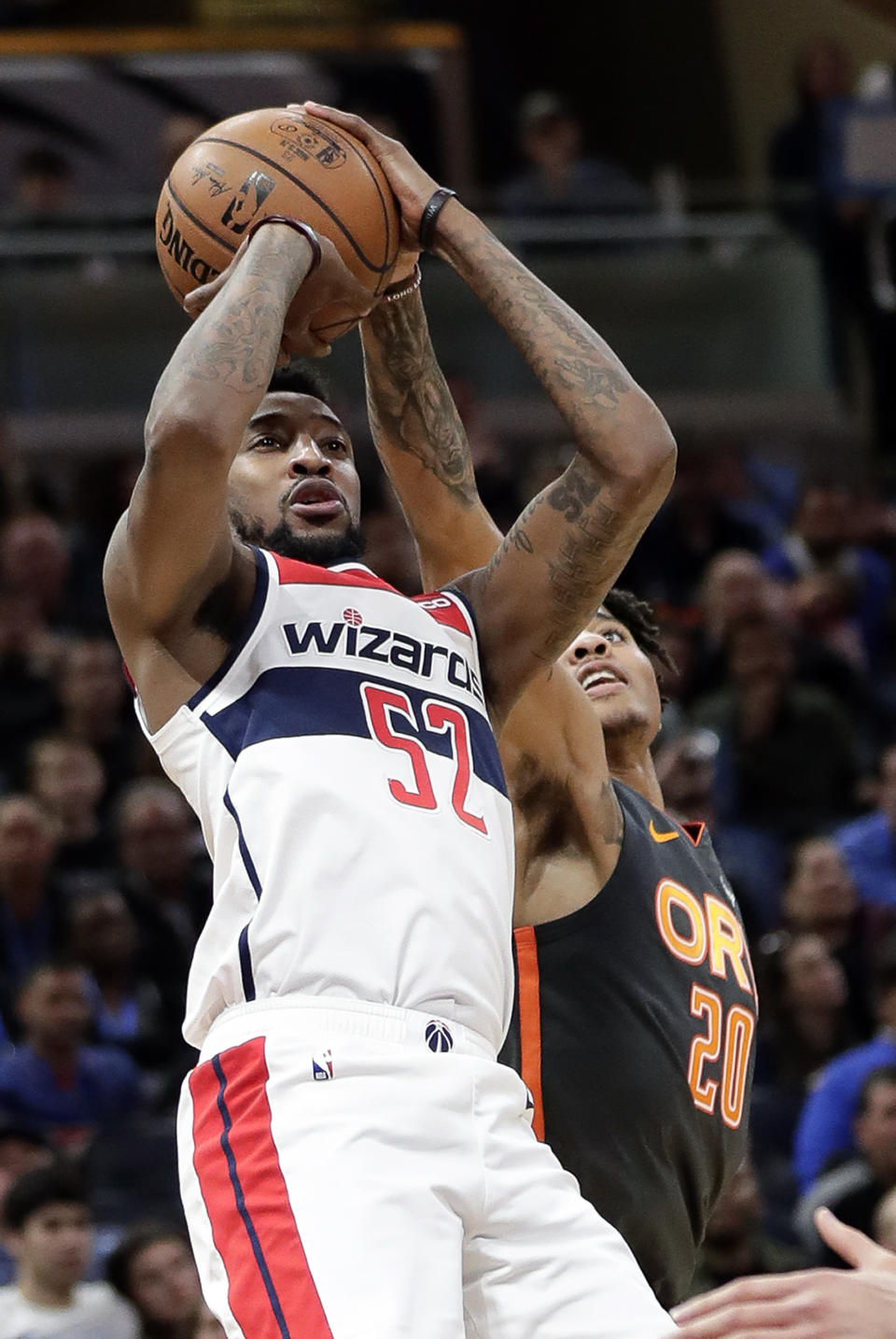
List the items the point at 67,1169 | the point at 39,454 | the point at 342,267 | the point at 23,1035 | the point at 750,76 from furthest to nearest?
the point at 750,76, the point at 39,454, the point at 23,1035, the point at 67,1169, the point at 342,267

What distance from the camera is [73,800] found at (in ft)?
27.1

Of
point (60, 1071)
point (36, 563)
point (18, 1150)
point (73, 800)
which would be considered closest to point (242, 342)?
point (18, 1150)

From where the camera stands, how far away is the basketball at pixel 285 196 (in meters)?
3.53

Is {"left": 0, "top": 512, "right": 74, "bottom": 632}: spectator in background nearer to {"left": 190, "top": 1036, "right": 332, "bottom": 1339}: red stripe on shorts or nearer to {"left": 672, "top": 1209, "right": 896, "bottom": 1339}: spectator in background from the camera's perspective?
{"left": 190, "top": 1036, "right": 332, "bottom": 1339}: red stripe on shorts

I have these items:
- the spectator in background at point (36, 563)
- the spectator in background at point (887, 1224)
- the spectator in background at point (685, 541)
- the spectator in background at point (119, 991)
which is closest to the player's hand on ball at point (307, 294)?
the spectator in background at point (887, 1224)

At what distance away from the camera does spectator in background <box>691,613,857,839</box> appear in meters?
8.87

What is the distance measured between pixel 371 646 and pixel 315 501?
40 cm

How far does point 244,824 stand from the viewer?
3119 millimetres

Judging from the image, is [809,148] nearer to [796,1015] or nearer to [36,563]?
[36,563]

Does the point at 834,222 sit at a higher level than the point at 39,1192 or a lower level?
higher

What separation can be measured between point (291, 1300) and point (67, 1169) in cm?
361

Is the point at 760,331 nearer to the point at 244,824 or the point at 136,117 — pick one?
the point at 136,117

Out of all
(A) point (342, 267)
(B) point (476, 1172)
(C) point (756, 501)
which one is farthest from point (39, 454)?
(B) point (476, 1172)

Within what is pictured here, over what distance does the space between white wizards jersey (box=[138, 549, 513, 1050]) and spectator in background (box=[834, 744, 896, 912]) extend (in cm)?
534
